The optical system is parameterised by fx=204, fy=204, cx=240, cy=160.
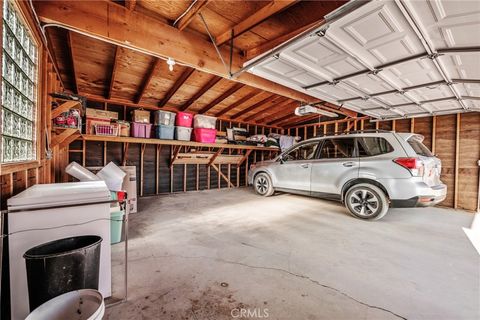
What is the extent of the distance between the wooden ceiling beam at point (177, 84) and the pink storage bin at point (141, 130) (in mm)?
783

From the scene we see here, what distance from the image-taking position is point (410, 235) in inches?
115

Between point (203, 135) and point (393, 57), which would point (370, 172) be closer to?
point (393, 57)

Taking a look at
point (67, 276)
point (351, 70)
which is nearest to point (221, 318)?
point (67, 276)

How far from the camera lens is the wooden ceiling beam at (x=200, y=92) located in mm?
4282

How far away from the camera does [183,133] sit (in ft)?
16.9

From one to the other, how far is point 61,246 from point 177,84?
12.0ft

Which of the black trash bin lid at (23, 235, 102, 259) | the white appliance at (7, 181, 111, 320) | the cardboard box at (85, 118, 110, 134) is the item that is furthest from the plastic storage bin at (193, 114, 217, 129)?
the black trash bin lid at (23, 235, 102, 259)

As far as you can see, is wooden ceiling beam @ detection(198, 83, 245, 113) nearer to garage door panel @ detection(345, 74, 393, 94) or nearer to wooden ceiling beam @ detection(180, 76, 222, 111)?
wooden ceiling beam @ detection(180, 76, 222, 111)

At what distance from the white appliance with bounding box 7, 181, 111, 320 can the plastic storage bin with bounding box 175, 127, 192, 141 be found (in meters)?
3.60

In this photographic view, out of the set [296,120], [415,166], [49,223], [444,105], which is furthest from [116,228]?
[296,120]

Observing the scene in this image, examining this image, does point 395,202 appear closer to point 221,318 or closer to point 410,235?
point 410,235

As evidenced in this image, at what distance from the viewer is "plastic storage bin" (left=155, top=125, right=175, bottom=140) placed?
16.0ft

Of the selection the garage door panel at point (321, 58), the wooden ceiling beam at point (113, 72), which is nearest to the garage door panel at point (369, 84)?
the garage door panel at point (321, 58)

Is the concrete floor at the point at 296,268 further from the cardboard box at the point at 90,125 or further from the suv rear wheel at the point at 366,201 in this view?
the cardboard box at the point at 90,125
